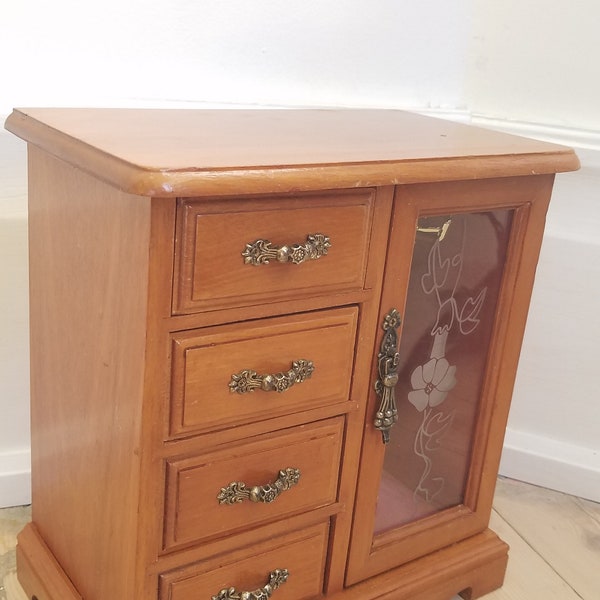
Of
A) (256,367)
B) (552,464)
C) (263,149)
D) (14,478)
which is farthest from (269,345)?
(552,464)

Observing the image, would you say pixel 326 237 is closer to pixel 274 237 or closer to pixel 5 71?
pixel 274 237

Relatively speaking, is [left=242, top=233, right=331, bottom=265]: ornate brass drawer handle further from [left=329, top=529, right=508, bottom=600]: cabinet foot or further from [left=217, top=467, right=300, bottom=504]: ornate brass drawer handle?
[left=329, top=529, right=508, bottom=600]: cabinet foot

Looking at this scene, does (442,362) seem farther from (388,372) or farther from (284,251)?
(284,251)

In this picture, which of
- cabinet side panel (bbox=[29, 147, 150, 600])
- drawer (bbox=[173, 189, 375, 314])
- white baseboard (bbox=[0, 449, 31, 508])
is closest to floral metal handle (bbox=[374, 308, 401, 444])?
drawer (bbox=[173, 189, 375, 314])

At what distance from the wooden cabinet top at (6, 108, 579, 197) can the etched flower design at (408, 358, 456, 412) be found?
0.32 meters

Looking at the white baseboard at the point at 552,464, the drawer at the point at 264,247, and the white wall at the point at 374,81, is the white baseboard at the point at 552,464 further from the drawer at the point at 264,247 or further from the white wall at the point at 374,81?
the drawer at the point at 264,247

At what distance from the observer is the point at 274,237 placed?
0.94m

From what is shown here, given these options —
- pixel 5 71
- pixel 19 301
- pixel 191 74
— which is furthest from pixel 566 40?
pixel 19 301

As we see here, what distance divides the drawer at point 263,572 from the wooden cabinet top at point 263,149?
0.51m

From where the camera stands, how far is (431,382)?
4.17 ft

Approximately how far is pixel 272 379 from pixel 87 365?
0.26 metres

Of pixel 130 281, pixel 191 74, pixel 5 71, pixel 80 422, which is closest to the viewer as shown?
pixel 130 281

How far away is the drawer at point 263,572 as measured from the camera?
1045 millimetres

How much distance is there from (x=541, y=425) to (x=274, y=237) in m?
1.08
